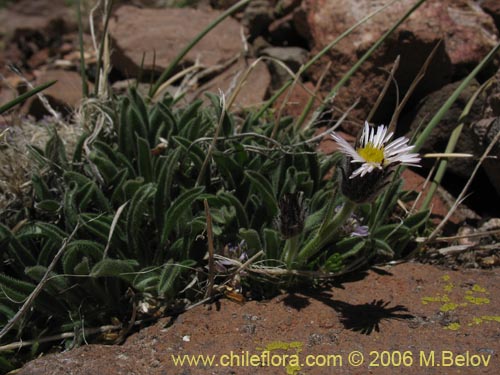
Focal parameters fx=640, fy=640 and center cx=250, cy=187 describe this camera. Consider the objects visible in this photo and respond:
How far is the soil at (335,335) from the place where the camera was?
6.44ft

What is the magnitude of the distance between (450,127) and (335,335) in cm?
141

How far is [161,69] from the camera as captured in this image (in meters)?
4.14

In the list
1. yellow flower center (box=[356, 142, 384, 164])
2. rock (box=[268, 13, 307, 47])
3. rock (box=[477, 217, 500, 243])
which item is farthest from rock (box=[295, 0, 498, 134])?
yellow flower center (box=[356, 142, 384, 164])

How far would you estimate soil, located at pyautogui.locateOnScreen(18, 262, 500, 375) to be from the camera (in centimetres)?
196

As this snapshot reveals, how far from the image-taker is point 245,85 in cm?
374

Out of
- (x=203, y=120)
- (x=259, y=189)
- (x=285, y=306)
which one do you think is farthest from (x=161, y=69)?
(x=285, y=306)

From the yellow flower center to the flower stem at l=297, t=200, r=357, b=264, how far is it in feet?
0.55

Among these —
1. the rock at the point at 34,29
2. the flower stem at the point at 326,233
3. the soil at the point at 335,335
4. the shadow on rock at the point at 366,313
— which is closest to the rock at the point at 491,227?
the soil at the point at 335,335

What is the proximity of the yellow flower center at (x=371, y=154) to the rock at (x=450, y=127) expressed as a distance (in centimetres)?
113

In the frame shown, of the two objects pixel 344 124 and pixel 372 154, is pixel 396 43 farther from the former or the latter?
pixel 372 154

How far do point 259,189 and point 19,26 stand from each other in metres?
4.23

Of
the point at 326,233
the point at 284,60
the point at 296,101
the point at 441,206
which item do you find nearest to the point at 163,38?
the point at 284,60

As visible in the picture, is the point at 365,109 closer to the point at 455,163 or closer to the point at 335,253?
the point at 455,163

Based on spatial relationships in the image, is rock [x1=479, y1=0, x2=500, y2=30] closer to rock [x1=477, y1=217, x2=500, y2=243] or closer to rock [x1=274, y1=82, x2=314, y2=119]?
rock [x1=274, y1=82, x2=314, y2=119]
